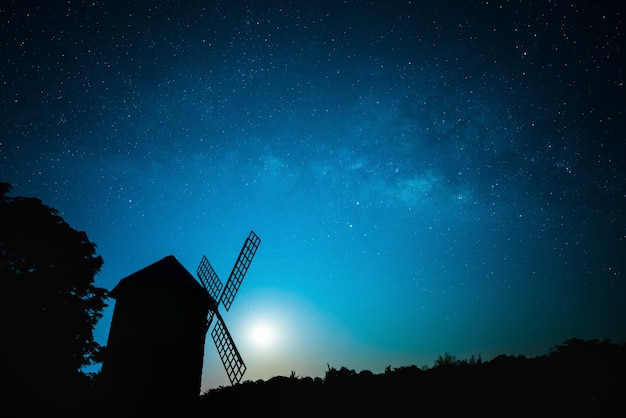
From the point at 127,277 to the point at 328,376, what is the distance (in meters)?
11.5

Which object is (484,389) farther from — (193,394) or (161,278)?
(161,278)

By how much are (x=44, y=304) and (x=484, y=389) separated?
51.7ft

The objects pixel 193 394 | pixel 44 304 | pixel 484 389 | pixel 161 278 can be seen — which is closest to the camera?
pixel 484 389

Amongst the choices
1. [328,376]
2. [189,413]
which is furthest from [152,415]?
[328,376]

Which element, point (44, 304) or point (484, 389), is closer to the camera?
point (484, 389)

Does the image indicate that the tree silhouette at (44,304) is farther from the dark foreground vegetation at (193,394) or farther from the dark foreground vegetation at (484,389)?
the dark foreground vegetation at (484,389)

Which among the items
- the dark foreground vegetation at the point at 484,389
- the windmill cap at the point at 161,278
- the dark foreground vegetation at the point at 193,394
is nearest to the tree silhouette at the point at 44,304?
the dark foreground vegetation at the point at 193,394

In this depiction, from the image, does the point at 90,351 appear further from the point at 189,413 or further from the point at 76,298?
the point at 189,413

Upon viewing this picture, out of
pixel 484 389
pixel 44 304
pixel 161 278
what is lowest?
pixel 484 389

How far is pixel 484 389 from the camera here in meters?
5.60

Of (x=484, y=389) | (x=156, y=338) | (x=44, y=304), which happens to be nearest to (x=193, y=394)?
(x=156, y=338)

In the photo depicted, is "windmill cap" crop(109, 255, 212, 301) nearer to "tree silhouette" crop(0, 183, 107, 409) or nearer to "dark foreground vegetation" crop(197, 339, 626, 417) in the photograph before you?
"tree silhouette" crop(0, 183, 107, 409)

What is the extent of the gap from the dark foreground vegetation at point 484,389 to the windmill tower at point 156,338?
295 inches

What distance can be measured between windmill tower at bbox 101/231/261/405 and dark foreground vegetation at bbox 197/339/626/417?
7.49 metres
